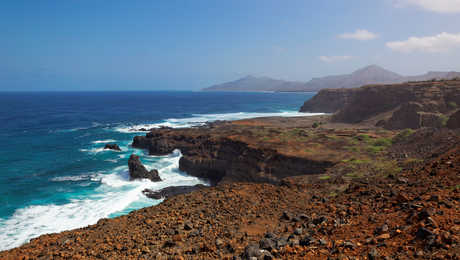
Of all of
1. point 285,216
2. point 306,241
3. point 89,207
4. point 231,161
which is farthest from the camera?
point 231,161

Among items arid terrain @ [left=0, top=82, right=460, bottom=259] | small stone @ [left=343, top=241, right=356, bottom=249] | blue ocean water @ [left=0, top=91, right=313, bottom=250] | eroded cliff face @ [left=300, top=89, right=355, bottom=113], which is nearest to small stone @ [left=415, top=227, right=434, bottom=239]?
arid terrain @ [left=0, top=82, right=460, bottom=259]

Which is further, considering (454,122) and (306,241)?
(454,122)

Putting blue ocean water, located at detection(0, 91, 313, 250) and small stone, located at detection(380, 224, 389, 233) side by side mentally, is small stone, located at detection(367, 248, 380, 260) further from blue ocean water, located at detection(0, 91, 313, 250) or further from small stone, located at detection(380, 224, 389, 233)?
Answer: blue ocean water, located at detection(0, 91, 313, 250)

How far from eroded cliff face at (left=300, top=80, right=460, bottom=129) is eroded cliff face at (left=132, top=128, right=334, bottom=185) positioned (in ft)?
96.0

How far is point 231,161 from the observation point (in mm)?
35000

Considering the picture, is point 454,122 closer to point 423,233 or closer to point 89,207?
point 423,233

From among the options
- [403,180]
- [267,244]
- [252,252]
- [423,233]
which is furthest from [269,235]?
[403,180]

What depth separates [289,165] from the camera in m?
28.0

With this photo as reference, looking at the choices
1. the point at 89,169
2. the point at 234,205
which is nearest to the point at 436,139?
the point at 234,205

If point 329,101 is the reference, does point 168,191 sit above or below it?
below

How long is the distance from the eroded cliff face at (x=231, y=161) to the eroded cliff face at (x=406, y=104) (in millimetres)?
29266

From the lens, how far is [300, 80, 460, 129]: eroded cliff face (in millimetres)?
54750

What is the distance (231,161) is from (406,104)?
45.6 m

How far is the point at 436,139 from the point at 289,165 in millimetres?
12255
